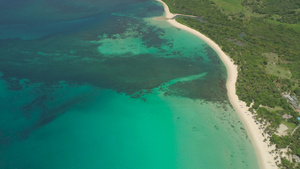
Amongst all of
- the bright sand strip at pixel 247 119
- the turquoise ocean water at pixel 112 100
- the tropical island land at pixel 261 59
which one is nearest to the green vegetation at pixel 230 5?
the tropical island land at pixel 261 59

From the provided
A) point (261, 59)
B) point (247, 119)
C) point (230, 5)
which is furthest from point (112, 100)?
point (230, 5)

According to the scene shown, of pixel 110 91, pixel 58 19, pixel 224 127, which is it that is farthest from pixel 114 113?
pixel 58 19

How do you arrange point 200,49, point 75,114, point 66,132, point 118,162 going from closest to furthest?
1. point 118,162
2. point 66,132
3. point 75,114
4. point 200,49

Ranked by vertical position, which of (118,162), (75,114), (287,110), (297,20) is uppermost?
(297,20)

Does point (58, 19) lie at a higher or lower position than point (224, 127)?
higher

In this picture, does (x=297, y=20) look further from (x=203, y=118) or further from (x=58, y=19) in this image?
(x=58, y=19)

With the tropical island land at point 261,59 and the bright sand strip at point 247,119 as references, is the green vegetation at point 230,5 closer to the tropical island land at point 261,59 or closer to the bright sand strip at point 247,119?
the tropical island land at point 261,59

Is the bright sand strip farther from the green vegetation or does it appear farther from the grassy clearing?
the green vegetation

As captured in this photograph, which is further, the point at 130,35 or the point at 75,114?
the point at 130,35
